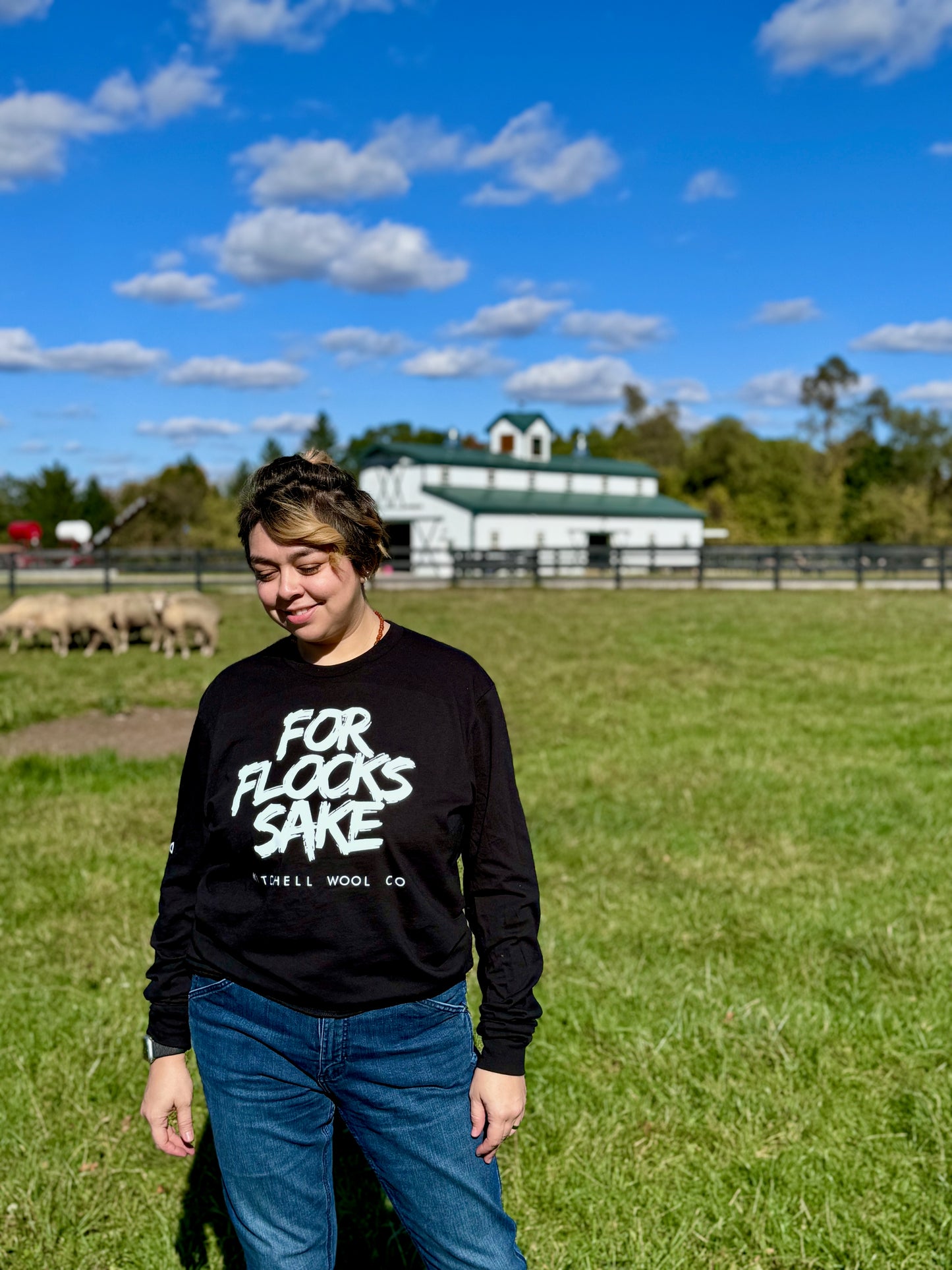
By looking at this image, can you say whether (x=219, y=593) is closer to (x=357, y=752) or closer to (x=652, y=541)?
(x=357, y=752)

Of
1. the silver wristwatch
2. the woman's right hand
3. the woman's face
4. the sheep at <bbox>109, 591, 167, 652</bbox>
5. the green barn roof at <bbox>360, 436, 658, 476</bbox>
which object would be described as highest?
the green barn roof at <bbox>360, 436, 658, 476</bbox>

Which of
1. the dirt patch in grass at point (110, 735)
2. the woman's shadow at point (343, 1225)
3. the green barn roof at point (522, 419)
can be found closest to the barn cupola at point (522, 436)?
the green barn roof at point (522, 419)

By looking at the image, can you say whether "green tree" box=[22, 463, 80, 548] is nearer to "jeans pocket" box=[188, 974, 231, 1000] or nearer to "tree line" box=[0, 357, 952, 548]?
"tree line" box=[0, 357, 952, 548]

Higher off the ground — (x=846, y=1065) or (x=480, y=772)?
(x=480, y=772)

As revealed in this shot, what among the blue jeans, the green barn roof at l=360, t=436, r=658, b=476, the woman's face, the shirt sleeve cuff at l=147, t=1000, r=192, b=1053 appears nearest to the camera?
the blue jeans

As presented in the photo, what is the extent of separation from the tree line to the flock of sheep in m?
41.2

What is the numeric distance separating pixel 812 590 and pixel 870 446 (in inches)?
2109

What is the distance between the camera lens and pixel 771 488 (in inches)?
3088

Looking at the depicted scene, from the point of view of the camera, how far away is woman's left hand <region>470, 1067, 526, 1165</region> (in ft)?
6.59

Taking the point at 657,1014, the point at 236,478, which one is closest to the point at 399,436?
the point at 236,478

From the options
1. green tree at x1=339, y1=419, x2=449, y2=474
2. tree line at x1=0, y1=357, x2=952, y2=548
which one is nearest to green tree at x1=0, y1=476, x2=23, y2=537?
tree line at x1=0, y1=357, x2=952, y2=548

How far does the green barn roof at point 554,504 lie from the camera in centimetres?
5562

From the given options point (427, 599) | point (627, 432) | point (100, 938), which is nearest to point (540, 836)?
point (100, 938)

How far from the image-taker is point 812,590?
99.4 feet
